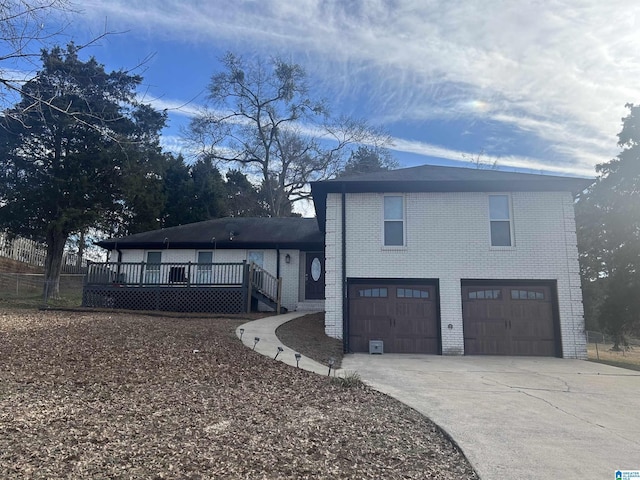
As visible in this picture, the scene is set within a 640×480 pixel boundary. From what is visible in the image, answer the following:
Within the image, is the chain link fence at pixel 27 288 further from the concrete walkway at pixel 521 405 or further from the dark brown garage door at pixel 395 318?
the concrete walkway at pixel 521 405

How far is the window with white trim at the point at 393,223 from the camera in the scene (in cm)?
1185

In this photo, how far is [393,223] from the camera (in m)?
11.9

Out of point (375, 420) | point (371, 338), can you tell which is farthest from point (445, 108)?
point (375, 420)

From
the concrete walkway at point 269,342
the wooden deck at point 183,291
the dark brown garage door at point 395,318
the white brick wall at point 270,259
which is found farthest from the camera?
the white brick wall at point 270,259

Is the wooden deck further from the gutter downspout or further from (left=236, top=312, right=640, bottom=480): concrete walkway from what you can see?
(left=236, top=312, right=640, bottom=480): concrete walkway

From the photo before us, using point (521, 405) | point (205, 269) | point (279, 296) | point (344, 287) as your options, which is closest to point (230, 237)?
point (205, 269)

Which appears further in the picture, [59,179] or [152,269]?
[59,179]

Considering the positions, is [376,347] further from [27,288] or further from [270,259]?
[27,288]

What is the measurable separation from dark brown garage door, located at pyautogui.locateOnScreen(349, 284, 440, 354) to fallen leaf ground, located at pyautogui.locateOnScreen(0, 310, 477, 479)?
415 centimetres

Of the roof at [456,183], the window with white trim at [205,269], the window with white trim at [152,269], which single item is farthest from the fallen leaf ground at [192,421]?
the window with white trim at [152,269]

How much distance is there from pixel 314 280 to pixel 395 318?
682 centimetres

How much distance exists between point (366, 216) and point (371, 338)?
3.40m

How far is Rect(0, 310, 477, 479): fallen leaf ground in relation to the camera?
3.43 meters

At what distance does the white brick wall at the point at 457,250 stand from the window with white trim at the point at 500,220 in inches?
6.1
